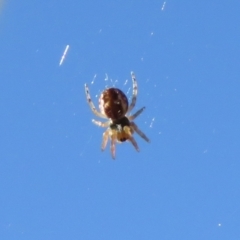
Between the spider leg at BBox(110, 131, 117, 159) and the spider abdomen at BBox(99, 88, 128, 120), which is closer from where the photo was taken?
the spider abdomen at BBox(99, 88, 128, 120)

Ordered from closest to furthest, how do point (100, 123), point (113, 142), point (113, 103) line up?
point (113, 103) → point (113, 142) → point (100, 123)

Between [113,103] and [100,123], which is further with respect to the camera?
[100,123]

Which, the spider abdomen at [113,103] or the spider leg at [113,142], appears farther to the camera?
the spider leg at [113,142]

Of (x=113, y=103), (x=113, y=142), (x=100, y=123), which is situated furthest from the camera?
(x=100, y=123)

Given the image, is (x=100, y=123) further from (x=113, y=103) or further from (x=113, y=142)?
(x=113, y=103)

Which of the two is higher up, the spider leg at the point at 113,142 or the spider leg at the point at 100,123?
the spider leg at the point at 100,123

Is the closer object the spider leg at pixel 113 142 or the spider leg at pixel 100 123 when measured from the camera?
the spider leg at pixel 113 142

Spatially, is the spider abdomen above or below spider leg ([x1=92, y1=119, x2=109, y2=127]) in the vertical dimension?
below
